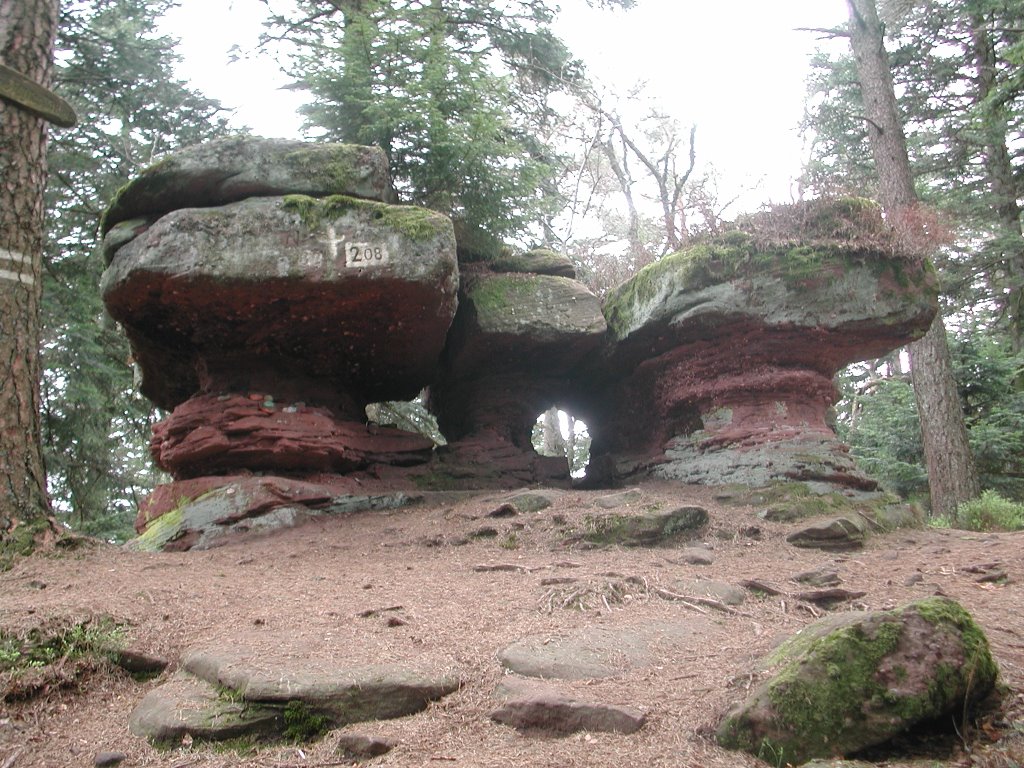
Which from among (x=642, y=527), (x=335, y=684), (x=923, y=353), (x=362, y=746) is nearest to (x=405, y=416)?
(x=642, y=527)

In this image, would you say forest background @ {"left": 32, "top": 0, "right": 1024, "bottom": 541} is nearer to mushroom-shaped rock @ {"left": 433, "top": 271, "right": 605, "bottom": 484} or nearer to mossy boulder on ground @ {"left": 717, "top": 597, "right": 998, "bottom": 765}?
mushroom-shaped rock @ {"left": 433, "top": 271, "right": 605, "bottom": 484}

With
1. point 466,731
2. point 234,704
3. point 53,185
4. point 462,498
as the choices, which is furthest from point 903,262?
point 53,185

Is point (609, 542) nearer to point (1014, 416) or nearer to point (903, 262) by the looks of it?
point (903, 262)

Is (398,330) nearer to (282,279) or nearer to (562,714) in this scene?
(282,279)

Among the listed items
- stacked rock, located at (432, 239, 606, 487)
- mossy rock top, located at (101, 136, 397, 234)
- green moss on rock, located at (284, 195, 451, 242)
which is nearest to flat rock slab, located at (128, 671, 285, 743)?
green moss on rock, located at (284, 195, 451, 242)

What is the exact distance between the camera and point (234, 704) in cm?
344

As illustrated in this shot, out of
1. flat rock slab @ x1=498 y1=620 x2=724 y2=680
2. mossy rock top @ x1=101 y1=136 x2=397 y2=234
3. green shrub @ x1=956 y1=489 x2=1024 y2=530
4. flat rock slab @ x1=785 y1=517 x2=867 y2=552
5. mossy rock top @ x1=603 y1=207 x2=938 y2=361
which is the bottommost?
green shrub @ x1=956 y1=489 x2=1024 y2=530

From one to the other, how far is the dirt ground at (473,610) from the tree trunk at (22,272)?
64cm

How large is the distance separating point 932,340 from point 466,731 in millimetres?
12095

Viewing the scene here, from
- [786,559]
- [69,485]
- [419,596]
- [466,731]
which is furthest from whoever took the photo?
[69,485]

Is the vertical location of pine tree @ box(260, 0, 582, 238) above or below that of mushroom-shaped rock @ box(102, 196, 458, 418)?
above

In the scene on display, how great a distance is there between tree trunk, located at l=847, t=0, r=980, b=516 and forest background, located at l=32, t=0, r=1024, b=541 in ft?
2.42

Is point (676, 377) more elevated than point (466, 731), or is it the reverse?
point (676, 377)

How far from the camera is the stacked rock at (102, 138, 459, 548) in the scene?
26.4 feet
